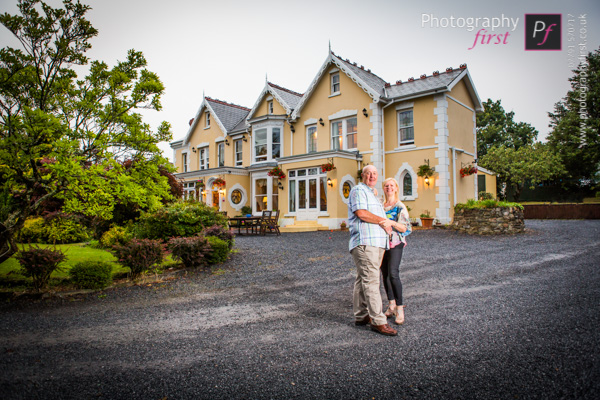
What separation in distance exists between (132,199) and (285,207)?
13.9 m

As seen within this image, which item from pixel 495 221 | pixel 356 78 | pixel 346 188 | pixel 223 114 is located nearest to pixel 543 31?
pixel 495 221

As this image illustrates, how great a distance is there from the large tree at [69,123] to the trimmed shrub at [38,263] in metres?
0.44

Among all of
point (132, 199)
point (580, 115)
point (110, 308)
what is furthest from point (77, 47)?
point (580, 115)

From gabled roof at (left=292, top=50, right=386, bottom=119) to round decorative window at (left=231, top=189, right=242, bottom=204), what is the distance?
19.6 feet

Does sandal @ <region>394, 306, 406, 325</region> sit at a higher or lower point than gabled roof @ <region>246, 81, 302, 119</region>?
lower

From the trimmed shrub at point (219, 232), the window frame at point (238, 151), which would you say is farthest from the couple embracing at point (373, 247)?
the window frame at point (238, 151)

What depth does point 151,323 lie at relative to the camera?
4.49 meters

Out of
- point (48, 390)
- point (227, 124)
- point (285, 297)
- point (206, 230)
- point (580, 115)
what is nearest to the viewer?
point (48, 390)

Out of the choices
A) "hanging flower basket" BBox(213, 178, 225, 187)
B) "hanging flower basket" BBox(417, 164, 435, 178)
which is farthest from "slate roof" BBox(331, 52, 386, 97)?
"hanging flower basket" BBox(213, 178, 225, 187)

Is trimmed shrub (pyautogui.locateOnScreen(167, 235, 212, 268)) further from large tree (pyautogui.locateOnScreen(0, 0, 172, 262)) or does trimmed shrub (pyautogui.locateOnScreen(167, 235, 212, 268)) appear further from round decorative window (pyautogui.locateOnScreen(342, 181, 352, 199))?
round decorative window (pyautogui.locateOnScreen(342, 181, 352, 199))

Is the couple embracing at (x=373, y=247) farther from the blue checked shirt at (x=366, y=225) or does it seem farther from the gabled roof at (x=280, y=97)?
the gabled roof at (x=280, y=97)

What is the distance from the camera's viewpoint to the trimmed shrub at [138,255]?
6.83 metres

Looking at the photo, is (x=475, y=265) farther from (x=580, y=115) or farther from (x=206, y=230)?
(x=580, y=115)

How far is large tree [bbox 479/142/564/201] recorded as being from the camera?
2956 centimetres
